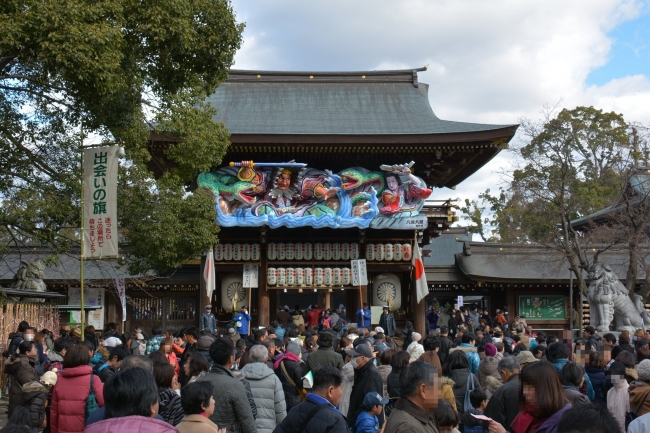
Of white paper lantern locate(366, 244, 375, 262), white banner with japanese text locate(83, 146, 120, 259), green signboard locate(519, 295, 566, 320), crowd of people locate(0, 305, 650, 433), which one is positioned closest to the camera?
crowd of people locate(0, 305, 650, 433)

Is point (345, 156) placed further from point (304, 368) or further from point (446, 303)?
point (304, 368)

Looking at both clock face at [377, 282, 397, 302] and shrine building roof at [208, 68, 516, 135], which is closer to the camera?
shrine building roof at [208, 68, 516, 135]

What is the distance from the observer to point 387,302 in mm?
24297

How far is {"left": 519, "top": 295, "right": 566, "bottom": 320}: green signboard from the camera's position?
26.4 meters

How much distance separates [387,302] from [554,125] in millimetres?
14866

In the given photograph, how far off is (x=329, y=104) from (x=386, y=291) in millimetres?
7346

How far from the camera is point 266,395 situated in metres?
6.59

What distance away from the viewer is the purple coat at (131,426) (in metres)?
3.29

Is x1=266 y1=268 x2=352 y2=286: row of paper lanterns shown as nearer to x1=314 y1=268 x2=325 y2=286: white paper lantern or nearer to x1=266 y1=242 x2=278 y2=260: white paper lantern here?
x1=314 y1=268 x2=325 y2=286: white paper lantern

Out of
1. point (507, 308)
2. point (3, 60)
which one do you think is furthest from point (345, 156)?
point (3, 60)

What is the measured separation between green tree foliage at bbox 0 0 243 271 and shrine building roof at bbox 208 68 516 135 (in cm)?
875

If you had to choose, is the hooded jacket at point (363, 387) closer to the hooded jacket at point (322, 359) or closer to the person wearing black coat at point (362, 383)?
the person wearing black coat at point (362, 383)

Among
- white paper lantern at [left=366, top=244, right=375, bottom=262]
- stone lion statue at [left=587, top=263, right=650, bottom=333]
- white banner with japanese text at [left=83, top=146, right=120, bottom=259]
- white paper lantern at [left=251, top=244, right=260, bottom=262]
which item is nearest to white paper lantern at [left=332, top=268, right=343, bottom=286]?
white paper lantern at [left=366, top=244, right=375, bottom=262]

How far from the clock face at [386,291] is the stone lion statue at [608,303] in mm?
7063
